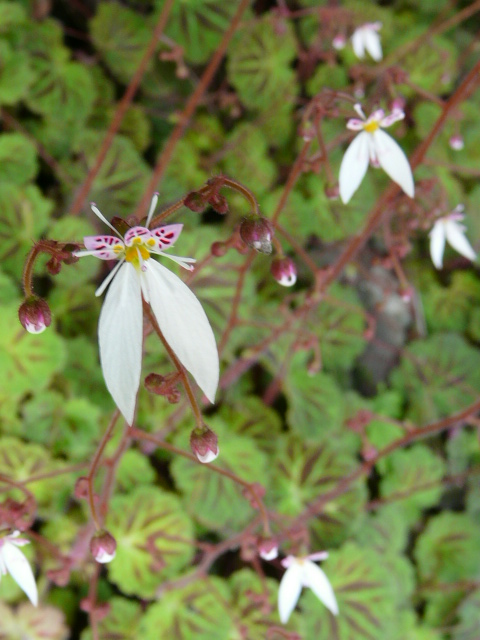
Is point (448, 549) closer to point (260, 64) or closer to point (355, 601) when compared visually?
point (355, 601)

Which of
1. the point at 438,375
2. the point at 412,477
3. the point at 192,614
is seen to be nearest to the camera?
the point at 192,614

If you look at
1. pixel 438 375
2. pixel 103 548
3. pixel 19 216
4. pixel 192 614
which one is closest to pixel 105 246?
pixel 103 548

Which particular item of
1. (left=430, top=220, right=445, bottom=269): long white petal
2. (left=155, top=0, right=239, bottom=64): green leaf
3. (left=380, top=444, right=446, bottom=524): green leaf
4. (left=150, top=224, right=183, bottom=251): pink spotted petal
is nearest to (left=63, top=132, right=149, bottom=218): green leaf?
(left=155, top=0, right=239, bottom=64): green leaf

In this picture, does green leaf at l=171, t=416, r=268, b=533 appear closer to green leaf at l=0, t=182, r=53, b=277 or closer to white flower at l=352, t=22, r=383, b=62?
green leaf at l=0, t=182, r=53, b=277

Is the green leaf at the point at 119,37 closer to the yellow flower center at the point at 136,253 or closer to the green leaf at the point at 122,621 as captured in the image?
the yellow flower center at the point at 136,253

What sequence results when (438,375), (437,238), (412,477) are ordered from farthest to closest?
(438,375)
(412,477)
(437,238)

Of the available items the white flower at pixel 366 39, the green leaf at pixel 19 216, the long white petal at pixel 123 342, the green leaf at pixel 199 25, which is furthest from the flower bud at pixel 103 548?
the green leaf at pixel 199 25

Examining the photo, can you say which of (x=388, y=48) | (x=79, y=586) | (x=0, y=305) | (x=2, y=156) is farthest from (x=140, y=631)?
(x=388, y=48)
